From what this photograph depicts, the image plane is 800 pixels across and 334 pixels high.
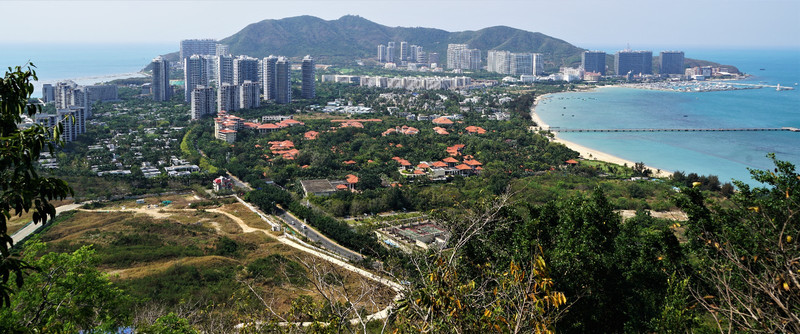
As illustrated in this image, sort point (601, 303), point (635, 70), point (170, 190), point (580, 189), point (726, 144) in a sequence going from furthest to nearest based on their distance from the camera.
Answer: point (635, 70) → point (726, 144) → point (170, 190) → point (580, 189) → point (601, 303)

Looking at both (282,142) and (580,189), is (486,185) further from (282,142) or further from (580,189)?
(282,142)

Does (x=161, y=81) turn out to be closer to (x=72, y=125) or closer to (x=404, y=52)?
(x=72, y=125)

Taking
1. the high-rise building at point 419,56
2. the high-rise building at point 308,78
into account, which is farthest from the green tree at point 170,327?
the high-rise building at point 419,56

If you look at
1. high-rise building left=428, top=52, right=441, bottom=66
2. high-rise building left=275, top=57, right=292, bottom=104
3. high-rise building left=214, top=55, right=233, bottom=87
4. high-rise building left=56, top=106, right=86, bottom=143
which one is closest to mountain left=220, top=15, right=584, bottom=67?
high-rise building left=428, top=52, right=441, bottom=66

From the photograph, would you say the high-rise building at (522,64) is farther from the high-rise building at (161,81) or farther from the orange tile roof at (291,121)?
the orange tile roof at (291,121)

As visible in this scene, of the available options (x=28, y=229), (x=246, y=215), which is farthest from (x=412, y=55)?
(x=28, y=229)

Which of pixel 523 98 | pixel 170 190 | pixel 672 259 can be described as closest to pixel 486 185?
pixel 170 190

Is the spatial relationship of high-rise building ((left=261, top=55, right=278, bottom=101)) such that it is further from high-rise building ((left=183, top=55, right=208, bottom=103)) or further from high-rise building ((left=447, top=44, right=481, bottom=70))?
high-rise building ((left=447, top=44, right=481, bottom=70))
